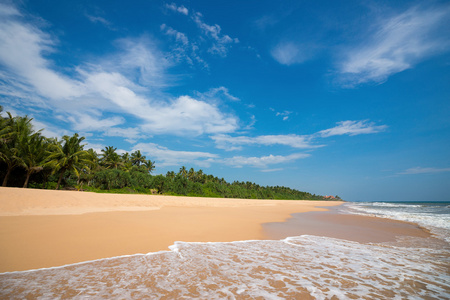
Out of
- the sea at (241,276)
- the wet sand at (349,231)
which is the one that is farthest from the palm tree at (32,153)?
the wet sand at (349,231)

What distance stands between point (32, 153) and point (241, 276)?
29.0 meters

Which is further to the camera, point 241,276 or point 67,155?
point 67,155

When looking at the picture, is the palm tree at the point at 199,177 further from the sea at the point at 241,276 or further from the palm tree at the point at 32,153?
the sea at the point at 241,276

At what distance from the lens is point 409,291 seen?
306 centimetres

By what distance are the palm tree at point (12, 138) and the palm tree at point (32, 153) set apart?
1.37 feet

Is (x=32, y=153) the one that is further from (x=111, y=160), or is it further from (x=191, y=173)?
(x=191, y=173)

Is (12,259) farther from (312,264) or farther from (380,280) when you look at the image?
(380,280)

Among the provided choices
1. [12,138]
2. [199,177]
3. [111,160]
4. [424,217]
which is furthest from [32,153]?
[199,177]

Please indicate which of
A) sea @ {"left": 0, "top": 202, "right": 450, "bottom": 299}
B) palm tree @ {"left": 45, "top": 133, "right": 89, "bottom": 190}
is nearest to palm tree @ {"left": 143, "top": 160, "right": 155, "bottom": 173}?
palm tree @ {"left": 45, "top": 133, "right": 89, "bottom": 190}

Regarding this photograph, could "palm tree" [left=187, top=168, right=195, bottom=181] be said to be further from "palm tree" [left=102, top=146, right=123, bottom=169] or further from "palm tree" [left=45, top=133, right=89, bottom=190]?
"palm tree" [left=45, top=133, right=89, bottom=190]

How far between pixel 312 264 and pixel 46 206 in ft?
42.1

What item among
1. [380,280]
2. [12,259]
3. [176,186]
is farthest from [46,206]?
[176,186]

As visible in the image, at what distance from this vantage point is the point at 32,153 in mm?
22125

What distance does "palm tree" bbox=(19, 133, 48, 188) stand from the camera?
849 inches
